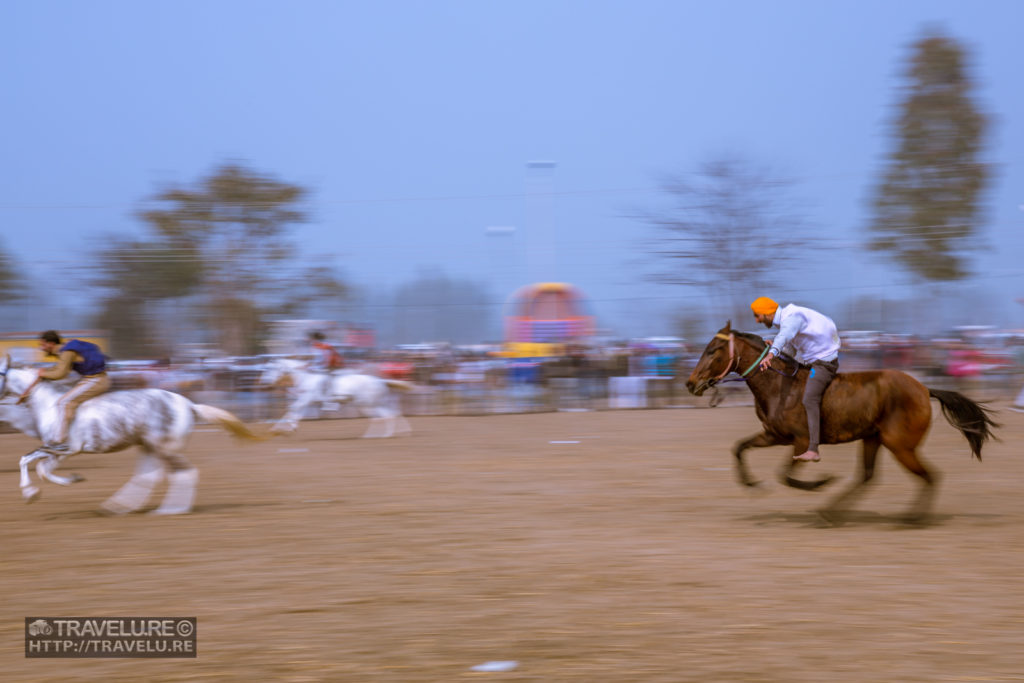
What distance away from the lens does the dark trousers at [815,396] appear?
9047mm

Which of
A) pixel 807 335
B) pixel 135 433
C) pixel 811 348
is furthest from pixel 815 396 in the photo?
pixel 135 433

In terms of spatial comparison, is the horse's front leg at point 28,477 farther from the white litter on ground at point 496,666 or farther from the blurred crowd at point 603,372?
the blurred crowd at point 603,372

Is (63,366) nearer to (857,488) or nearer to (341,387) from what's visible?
(857,488)

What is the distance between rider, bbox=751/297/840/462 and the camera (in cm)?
908

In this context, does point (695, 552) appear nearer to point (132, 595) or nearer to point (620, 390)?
point (132, 595)

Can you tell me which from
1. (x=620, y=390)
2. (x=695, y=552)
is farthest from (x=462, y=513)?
(x=620, y=390)

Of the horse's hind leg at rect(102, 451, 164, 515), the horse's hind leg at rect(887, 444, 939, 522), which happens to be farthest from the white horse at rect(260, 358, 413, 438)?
the horse's hind leg at rect(887, 444, 939, 522)

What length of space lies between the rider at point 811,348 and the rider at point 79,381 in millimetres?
6474

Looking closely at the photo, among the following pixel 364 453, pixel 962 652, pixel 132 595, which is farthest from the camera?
pixel 364 453

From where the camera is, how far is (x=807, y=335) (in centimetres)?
929

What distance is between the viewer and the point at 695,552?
25.1 feet

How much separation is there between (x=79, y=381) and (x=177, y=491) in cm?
145

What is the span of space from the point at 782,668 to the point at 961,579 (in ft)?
8.21

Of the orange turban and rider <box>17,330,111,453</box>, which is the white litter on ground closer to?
the orange turban
